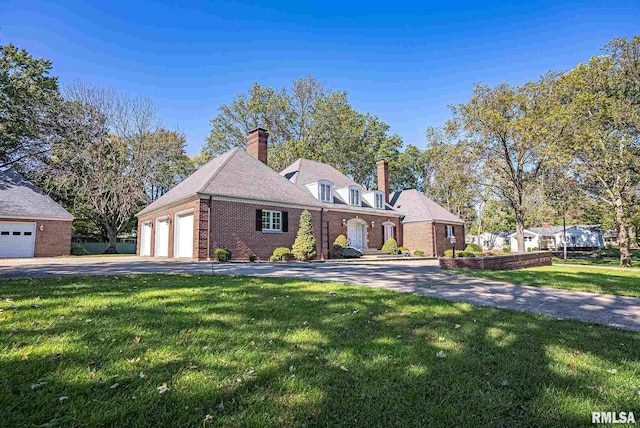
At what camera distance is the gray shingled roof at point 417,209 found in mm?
26766

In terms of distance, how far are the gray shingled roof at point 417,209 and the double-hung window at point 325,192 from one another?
8.60 metres

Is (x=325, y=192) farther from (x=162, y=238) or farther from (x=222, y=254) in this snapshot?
(x=162, y=238)

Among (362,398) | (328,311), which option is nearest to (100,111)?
(328,311)

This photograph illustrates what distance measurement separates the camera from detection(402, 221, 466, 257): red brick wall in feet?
85.1

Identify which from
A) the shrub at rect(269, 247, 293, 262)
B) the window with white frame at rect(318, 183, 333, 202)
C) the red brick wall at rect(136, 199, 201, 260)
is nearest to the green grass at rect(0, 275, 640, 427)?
the red brick wall at rect(136, 199, 201, 260)

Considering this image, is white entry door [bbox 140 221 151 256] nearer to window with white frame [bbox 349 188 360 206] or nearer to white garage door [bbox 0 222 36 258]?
white garage door [bbox 0 222 36 258]

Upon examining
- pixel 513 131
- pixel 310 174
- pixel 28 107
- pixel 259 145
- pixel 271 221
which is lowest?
pixel 271 221

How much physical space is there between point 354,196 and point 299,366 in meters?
21.8

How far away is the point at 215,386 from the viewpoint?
253 centimetres

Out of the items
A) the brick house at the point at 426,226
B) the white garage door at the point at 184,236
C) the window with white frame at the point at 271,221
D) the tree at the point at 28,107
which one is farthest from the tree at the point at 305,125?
the white garage door at the point at 184,236

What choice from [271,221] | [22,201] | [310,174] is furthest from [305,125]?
[22,201]

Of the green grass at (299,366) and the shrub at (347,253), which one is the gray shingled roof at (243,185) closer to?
the shrub at (347,253)

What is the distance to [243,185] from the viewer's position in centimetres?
1736

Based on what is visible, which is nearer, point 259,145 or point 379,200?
point 259,145
